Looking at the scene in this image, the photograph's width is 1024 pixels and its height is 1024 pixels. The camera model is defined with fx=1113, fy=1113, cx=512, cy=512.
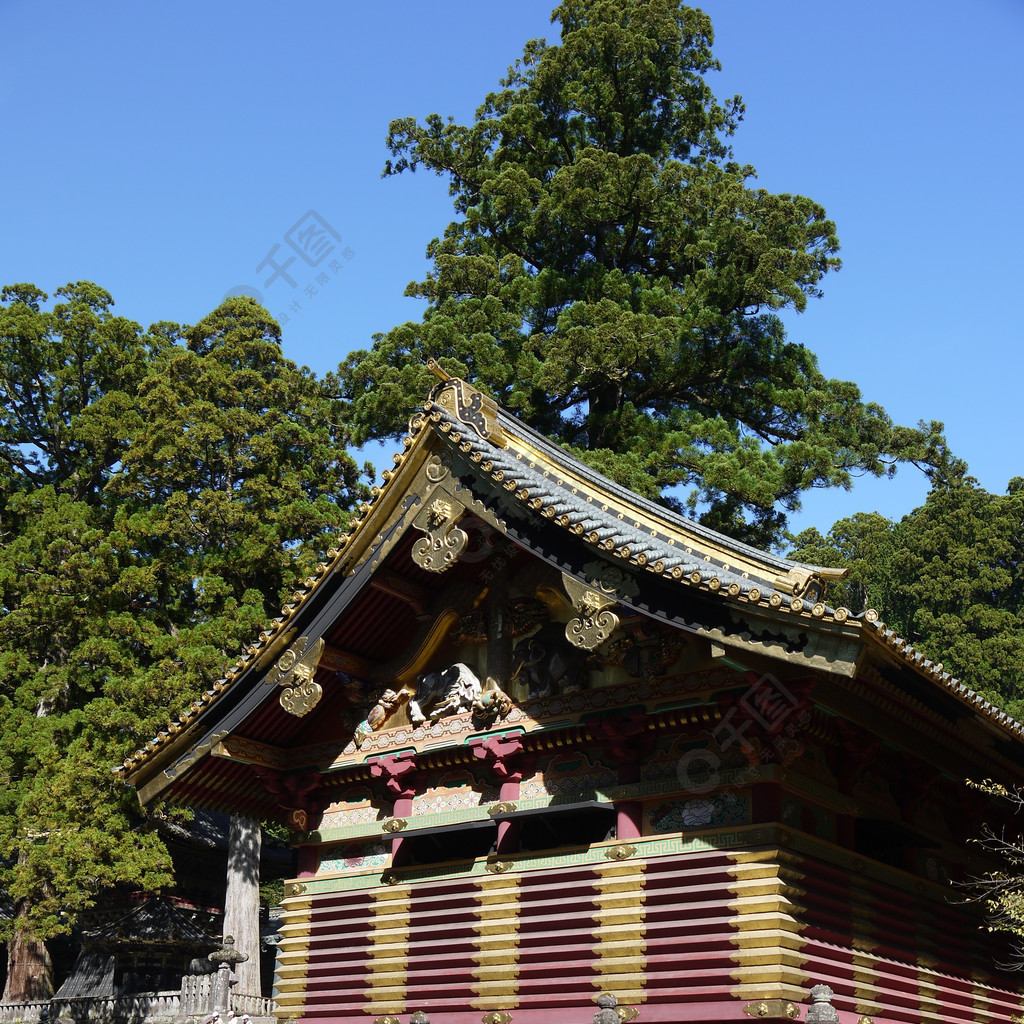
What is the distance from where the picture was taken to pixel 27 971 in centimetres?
2792

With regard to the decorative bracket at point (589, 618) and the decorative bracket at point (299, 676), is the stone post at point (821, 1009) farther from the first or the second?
the decorative bracket at point (299, 676)

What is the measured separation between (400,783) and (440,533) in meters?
2.95

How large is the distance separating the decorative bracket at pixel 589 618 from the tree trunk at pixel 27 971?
886 inches

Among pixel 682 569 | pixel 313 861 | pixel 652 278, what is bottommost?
pixel 313 861

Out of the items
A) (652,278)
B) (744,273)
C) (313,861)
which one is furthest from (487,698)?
(652,278)

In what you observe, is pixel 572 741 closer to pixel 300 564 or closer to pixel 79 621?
pixel 300 564

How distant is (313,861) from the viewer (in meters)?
13.5

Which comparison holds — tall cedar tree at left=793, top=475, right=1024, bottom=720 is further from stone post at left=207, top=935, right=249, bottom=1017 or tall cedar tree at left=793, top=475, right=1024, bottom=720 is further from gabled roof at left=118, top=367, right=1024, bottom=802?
gabled roof at left=118, top=367, right=1024, bottom=802

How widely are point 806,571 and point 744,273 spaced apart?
1635 centimetres

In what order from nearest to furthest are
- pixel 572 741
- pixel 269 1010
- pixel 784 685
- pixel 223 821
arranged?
pixel 784 685 < pixel 572 741 < pixel 269 1010 < pixel 223 821

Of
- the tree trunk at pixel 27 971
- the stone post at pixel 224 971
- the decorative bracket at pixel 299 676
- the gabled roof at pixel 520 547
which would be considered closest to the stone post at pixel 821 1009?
the gabled roof at pixel 520 547

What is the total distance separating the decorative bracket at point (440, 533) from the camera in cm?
1206

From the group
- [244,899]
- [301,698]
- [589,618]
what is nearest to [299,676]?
[301,698]

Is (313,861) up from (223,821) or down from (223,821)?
down
